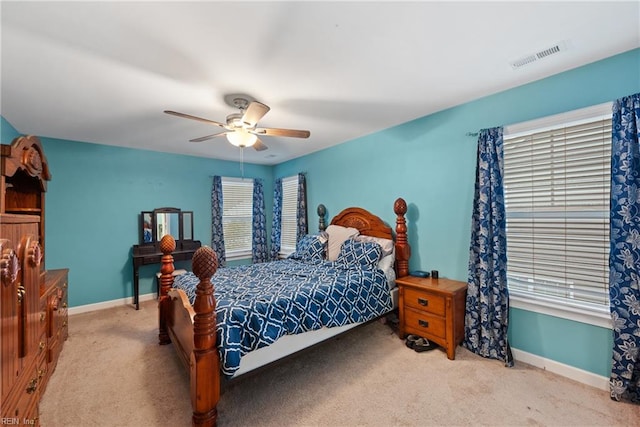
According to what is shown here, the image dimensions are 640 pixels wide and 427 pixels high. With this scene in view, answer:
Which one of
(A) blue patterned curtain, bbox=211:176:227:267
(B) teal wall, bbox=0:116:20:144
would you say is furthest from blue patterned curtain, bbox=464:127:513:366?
(B) teal wall, bbox=0:116:20:144

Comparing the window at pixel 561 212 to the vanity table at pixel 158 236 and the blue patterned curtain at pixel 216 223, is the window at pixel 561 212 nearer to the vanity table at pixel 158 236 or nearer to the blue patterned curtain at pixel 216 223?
the blue patterned curtain at pixel 216 223

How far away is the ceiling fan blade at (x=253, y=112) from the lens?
2082 millimetres

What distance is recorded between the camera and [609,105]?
6.52 ft

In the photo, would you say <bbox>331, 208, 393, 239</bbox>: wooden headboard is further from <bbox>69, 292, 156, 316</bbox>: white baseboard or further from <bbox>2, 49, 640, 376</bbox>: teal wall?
<bbox>69, 292, 156, 316</bbox>: white baseboard

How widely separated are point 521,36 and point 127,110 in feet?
11.4

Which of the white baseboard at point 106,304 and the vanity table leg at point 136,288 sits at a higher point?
the vanity table leg at point 136,288

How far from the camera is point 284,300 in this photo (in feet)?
6.95

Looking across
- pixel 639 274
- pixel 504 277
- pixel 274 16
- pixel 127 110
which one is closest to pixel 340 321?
pixel 504 277

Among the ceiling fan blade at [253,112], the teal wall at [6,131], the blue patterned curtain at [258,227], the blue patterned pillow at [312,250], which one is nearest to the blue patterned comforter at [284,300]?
the blue patterned pillow at [312,250]

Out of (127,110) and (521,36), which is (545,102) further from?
(127,110)

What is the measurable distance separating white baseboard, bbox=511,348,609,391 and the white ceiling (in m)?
2.43

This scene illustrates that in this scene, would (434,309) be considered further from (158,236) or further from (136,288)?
(158,236)

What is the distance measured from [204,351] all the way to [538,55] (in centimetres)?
310

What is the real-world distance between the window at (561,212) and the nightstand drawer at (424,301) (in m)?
0.66
